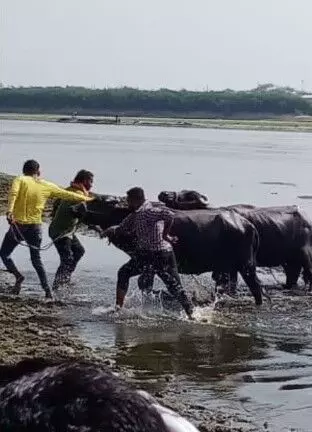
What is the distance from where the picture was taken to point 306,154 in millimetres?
66938

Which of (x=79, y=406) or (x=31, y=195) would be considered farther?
(x=31, y=195)

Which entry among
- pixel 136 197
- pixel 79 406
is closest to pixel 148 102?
pixel 136 197

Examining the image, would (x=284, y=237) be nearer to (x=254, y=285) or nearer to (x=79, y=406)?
(x=254, y=285)

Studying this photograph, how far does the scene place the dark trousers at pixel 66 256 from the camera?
1384 centimetres

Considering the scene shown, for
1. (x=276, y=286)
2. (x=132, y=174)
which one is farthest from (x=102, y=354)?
(x=132, y=174)

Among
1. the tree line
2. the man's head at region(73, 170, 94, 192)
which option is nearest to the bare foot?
the man's head at region(73, 170, 94, 192)

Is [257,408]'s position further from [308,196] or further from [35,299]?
[308,196]

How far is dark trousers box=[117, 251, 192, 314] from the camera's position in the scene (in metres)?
11.7

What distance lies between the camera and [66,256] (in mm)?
13875

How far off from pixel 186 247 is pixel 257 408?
18.6 feet

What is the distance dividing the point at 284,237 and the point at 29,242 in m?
4.10

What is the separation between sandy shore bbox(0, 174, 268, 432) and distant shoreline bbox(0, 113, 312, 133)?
361 feet

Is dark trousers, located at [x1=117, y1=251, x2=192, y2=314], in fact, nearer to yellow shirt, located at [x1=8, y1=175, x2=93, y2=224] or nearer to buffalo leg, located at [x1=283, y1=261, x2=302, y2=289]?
yellow shirt, located at [x1=8, y1=175, x2=93, y2=224]

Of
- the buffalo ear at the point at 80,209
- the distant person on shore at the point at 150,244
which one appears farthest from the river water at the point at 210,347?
the buffalo ear at the point at 80,209
